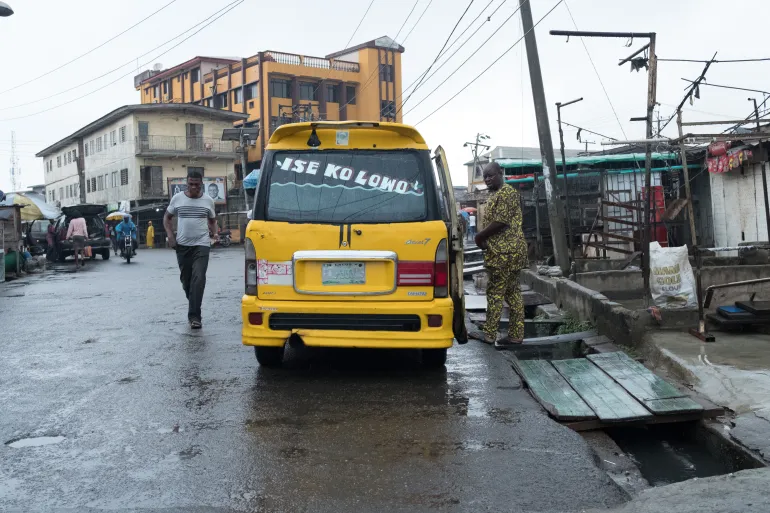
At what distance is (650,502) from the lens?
3357mm

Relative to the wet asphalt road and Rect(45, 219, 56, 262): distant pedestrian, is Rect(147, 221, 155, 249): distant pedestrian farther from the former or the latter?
the wet asphalt road

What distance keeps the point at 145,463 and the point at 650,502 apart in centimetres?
256

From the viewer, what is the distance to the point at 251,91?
5925 cm

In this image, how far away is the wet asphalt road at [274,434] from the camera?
11.8 ft

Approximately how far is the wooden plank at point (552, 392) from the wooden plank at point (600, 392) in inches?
2.1

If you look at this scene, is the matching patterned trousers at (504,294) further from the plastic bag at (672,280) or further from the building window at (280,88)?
the building window at (280,88)

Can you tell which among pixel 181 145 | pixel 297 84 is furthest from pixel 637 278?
pixel 297 84

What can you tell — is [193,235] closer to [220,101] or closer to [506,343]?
[506,343]

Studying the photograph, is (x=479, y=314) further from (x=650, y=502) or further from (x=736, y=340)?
(x=650, y=502)

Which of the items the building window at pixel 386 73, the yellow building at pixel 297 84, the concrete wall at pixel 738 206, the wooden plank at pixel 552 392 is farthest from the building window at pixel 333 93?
the wooden plank at pixel 552 392

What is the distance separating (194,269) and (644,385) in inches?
206

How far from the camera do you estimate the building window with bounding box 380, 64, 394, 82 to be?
63.0 metres

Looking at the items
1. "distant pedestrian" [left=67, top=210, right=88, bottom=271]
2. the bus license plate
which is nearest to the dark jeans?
Answer: the bus license plate

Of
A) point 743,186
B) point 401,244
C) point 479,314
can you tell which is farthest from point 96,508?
point 743,186
